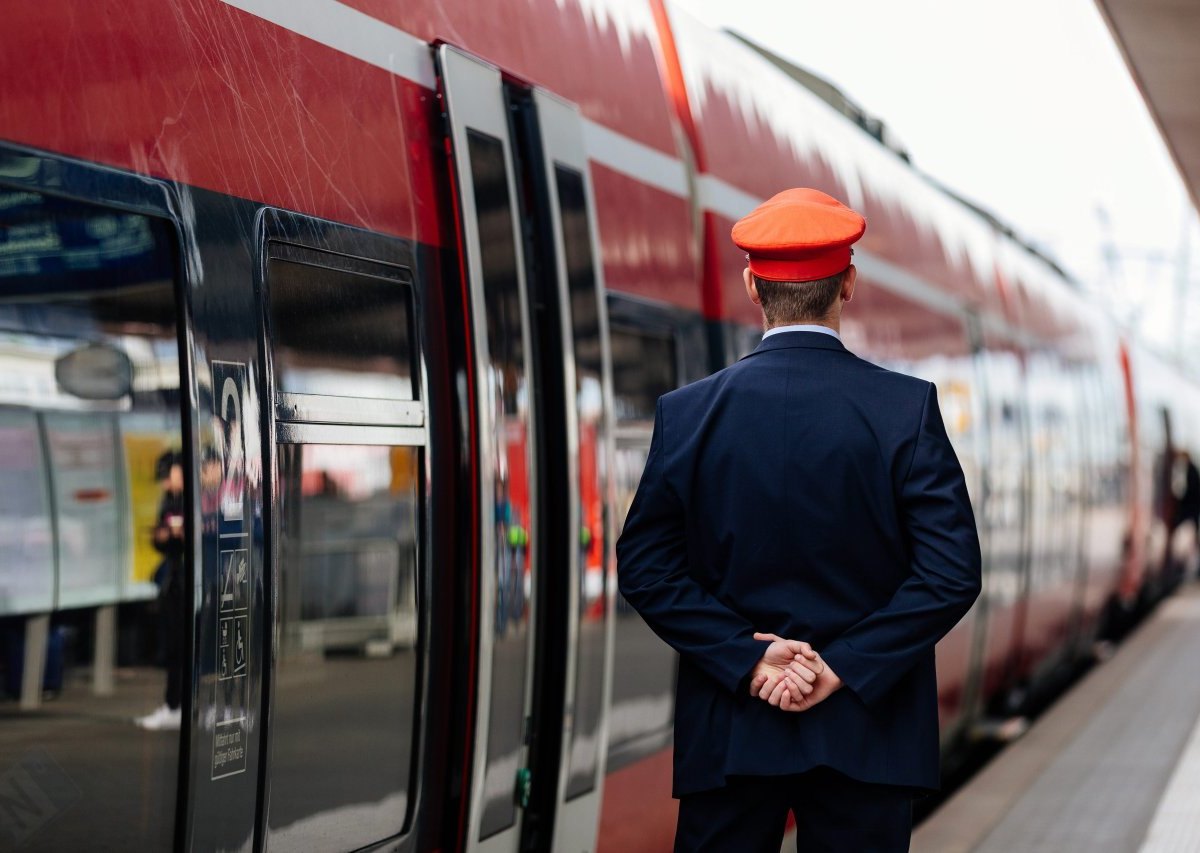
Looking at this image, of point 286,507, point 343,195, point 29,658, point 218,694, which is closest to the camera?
point 29,658

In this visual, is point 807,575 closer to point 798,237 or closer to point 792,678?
point 792,678

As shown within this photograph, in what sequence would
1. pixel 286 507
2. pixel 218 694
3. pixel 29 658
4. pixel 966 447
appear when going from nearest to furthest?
1. pixel 29 658
2. pixel 218 694
3. pixel 286 507
4. pixel 966 447

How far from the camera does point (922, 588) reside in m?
2.72

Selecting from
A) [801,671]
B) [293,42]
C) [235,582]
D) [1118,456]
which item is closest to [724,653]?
[801,671]

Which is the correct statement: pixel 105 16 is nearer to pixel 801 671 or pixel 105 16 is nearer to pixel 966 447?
pixel 801 671

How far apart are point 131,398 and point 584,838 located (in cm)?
212

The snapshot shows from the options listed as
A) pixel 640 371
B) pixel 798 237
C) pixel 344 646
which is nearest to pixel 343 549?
pixel 344 646

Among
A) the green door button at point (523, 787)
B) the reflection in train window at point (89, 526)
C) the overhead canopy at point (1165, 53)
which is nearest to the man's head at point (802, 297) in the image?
the reflection in train window at point (89, 526)

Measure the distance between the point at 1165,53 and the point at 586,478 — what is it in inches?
263

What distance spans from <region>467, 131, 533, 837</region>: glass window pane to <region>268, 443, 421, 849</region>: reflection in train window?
283mm

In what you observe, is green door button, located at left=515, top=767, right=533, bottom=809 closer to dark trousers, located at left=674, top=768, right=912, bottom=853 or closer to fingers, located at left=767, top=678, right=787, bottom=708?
dark trousers, located at left=674, top=768, right=912, bottom=853

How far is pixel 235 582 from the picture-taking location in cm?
270

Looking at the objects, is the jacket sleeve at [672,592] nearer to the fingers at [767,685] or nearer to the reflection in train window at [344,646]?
the fingers at [767,685]

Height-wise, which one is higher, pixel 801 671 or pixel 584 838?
pixel 801 671
